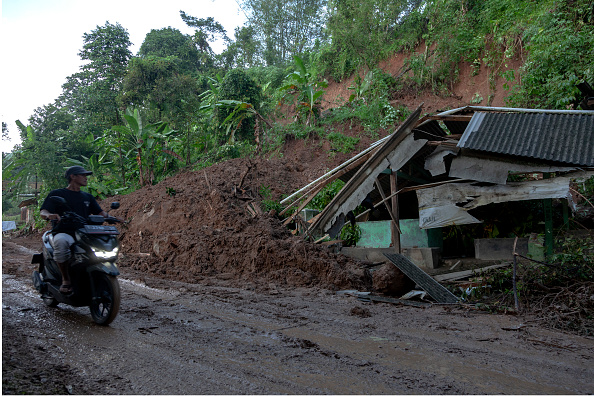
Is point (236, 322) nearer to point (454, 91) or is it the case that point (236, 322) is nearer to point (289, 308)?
point (289, 308)

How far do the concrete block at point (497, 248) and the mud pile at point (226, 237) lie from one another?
3.36m

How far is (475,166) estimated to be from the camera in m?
7.68

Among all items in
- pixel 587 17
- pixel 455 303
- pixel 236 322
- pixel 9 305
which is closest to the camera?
pixel 236 322

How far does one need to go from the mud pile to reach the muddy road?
2054 millimetres

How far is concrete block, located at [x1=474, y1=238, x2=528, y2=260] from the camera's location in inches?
341

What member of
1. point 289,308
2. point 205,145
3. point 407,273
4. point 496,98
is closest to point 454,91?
point 496,98

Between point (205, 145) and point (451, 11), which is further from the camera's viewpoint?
point (205, 145)

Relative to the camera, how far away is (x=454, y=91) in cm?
1922

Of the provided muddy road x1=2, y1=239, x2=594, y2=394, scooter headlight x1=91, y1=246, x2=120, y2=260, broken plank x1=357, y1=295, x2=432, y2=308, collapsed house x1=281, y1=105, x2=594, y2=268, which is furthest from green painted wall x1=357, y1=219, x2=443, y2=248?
scooter headlight x1=91, y1=246, x2=120, y2=260

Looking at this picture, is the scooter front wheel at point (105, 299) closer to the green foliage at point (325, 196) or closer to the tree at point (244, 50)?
the green foliage at point (325, 196)

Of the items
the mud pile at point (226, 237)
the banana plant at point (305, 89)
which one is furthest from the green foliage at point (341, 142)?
the mud pile at point (226, 237)

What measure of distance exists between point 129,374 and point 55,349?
3.86ft

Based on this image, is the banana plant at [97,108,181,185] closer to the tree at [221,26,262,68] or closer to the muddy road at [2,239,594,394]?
the muddy road at [2,239,594,394]

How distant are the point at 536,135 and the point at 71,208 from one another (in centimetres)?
877
